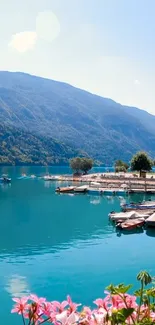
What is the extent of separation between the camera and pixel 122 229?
33.8 metres

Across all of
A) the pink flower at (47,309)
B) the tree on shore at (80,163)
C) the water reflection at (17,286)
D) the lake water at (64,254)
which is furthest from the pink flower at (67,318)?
the tree on shore at (80,163)

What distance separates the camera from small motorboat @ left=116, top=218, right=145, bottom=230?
33.7 meters

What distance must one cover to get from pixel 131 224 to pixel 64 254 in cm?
1133

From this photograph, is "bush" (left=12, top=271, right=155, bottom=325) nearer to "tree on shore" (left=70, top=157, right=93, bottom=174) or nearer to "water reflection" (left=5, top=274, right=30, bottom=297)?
"water reflection" (left=5, top=274, right=30, bottom=297)

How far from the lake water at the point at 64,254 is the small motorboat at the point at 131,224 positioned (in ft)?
3.68

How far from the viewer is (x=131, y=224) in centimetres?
3397

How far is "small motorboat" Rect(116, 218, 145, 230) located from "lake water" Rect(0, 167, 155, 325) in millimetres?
1123

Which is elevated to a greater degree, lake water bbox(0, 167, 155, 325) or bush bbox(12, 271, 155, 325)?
bush bbox(12, 271, 155, 325)

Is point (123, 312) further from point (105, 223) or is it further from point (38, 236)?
point (105, 223)

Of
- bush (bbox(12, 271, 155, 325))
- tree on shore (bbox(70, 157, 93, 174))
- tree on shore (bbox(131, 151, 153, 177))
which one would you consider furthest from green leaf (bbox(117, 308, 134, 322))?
tree on shore (bbox(70, 157, 93, 174))

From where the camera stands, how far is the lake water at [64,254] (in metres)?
17.8

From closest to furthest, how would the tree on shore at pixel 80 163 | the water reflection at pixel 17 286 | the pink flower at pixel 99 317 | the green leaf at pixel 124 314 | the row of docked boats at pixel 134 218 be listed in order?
the green leaf at pixel 124 314 → the pink flower at pixel 99 317 → the water reflection at pixel 17 286 → the row of docked boats at pixel 134 218 → the tree on shore at pixel 80 163

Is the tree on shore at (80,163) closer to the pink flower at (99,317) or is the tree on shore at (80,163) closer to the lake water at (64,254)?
the lake water at (64,254)

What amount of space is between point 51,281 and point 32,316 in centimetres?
1750
